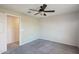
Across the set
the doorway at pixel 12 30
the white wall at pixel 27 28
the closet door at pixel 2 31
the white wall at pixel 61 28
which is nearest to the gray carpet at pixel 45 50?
the closet door at pixel 2 31

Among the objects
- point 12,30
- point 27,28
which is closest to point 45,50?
point 27,28

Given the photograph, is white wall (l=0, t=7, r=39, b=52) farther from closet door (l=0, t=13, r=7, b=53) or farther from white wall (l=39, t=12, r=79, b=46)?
white wall (l=39, t=12, r=79, b=46)

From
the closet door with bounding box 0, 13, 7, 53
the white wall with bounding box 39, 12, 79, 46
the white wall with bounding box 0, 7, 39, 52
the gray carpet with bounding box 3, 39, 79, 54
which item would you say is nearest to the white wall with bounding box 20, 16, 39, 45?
the white wall with bounding box 0, 7, 39, 52

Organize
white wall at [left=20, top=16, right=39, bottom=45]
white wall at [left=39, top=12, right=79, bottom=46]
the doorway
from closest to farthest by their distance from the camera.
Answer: white wall at [left=39, top=12, right=79, bottom=46], white wall at [left=20, top=16, right=39, bottom=45], the doorway

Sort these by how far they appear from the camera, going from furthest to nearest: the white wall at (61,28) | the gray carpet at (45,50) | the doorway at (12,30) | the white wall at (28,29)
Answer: the doorway at (12,30) → the white wall at (28,29) → the white wall at (61,28) → the gray carpet at (45,50)

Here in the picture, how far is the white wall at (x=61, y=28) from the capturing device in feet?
13.9

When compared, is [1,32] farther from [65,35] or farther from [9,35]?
[65,35]

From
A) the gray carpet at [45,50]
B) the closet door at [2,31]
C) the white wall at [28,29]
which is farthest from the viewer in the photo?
the white wall at [28,29]

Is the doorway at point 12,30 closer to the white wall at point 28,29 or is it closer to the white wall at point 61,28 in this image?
the white wall at point 28,29

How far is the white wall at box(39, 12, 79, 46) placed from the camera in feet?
13.9

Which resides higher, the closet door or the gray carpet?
the closet door
